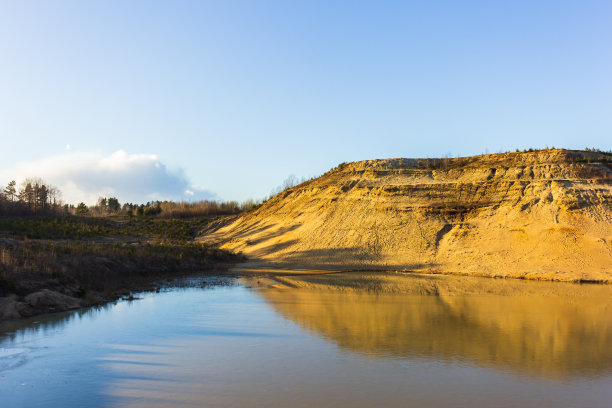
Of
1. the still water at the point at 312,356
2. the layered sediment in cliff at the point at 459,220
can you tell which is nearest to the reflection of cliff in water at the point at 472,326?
the still water at the point at 312,356

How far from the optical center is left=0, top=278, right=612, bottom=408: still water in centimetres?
705

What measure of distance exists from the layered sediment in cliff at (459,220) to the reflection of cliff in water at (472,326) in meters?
7.51

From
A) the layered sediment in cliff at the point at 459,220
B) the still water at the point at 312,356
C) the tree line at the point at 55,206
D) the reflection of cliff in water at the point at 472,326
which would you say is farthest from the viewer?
the tree line at the point at 55,206

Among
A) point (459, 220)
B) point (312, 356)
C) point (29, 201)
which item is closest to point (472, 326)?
point (312, 356)

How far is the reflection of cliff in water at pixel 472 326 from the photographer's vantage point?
9180mm

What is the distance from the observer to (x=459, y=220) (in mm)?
29531

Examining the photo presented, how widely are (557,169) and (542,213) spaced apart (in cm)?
544

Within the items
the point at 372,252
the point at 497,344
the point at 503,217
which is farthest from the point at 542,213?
the point at 497,344

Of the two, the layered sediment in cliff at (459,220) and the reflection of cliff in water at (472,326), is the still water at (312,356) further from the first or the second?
the layered sediment in cliff at (459,220)

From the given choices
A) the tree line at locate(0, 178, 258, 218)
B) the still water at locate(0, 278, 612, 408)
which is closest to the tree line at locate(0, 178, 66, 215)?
the tree line at locate(0, 178, 258, 218)

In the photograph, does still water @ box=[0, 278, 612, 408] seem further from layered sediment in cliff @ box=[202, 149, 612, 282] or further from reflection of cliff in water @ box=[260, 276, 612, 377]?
layered sediment in cliff @ box=[202, 149, 612, 282]

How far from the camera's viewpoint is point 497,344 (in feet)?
33.0

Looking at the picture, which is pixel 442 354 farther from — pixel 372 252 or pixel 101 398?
pixel 372 252

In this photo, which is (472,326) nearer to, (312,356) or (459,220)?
(312,356)
